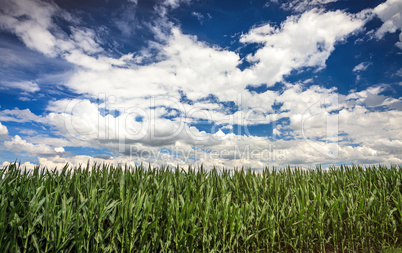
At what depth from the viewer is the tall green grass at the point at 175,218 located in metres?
3.27

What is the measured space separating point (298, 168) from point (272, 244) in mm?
3113

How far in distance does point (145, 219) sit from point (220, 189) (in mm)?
1610

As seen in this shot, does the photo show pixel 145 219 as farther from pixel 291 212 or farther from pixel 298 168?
pixel 298 168

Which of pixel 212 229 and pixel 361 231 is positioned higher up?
pixel 212 229

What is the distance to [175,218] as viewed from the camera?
365cm

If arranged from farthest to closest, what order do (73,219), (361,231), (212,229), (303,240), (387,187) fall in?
(387,187) < (361,231) < (303,240) < (212,229) < (73,219)

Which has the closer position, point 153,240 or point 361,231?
point 153,240

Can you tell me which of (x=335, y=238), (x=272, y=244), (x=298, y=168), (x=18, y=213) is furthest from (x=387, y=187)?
(x=18, y=213)

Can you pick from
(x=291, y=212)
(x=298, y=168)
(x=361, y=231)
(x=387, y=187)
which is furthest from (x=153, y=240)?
(x=387, y=187)

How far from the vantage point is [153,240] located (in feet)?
11.4

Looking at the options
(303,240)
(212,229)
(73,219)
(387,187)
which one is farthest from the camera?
(387,187)

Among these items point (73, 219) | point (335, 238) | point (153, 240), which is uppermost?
point (73, 219)

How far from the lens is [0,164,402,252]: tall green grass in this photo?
3.27 meters

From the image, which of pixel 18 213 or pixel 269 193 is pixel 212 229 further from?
pixel 18 213
